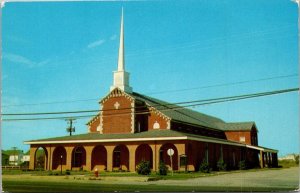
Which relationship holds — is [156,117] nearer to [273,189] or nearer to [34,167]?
[34,167]

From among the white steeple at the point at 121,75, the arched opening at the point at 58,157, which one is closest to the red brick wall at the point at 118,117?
the white steeple at the point at 121,75

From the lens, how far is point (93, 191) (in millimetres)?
19656

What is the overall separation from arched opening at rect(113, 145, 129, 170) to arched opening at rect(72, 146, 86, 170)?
11.9 ft

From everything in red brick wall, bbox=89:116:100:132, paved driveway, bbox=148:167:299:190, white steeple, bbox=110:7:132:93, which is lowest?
paved driveway, bbox=148:167:299:190

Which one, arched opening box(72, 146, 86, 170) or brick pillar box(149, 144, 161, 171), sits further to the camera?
arched opening box(72, 146, 86, 170)

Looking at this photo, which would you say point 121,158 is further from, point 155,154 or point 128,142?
point 155,154

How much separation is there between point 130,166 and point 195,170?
6331mm

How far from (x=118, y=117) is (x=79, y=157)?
622 cm

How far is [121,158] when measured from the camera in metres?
41.2

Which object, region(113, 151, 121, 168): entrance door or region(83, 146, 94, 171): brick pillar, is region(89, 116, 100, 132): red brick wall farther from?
region(83, 146, 94, 171): brick pillar

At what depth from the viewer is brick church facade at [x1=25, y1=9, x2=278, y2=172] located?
1500 inches

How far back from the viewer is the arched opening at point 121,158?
134ft

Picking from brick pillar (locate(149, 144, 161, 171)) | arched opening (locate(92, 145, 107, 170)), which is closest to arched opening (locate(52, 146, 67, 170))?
arched opening (locate(92, 145, 107, 170))

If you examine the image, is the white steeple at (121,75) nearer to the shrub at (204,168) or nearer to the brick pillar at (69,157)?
the brick pillar at (69,157)
